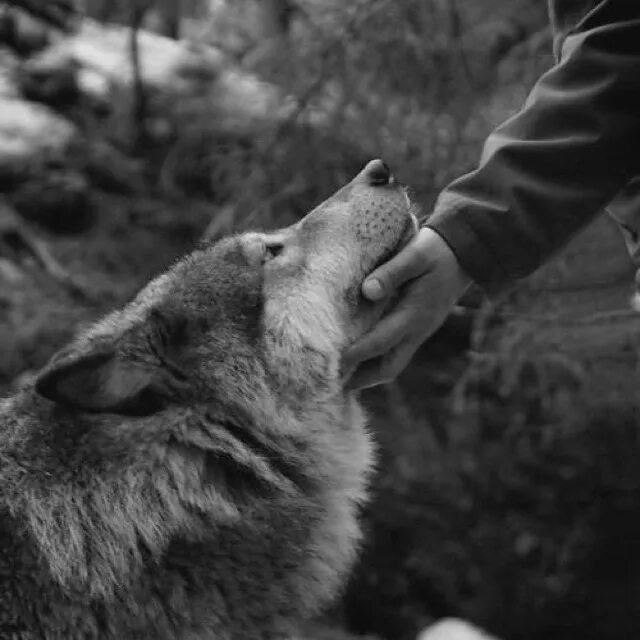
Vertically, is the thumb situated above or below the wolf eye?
below

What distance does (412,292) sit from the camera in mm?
2564

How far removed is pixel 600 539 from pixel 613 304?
2.50 meters

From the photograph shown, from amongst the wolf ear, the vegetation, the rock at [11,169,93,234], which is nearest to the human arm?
the wolf ear

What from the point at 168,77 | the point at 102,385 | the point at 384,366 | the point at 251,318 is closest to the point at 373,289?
the point at 384,366

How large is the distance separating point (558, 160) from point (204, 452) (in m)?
1.22

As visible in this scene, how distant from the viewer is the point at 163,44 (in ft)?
33.2

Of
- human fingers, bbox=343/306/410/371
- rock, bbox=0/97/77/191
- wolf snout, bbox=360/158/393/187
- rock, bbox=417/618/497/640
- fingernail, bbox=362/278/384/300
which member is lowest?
rock, bbox=417/618/497/640

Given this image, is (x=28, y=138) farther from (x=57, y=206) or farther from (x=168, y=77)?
Result: (x=168, y=77)

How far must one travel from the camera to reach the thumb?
2500 millimetres

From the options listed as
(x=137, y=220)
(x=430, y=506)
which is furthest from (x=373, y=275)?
(x=137, y=220)

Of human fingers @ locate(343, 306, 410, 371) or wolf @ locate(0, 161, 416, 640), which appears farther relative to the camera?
human fingers @ locate(343, 306, 410, 371)

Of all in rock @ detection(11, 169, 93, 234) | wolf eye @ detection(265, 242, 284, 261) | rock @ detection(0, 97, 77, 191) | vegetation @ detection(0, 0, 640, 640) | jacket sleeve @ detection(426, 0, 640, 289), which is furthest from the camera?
rock @ detection(0, 97, 77, 191)

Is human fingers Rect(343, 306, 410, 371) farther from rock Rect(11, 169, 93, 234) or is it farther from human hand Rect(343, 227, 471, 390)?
rock Rect(11, 169, 93, 234)

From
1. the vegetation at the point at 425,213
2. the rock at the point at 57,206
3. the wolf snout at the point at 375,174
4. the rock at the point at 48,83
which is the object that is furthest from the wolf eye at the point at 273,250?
the rock at the point at 48,83
